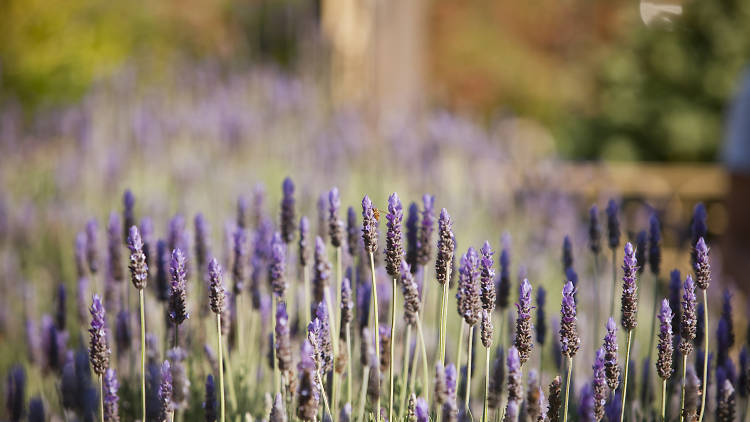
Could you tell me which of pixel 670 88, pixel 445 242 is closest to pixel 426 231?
pixel 445 242

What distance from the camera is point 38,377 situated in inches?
67.3

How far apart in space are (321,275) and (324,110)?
376 cm

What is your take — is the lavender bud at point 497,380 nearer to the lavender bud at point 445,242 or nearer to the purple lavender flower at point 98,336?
the lavender bud at point 445,242

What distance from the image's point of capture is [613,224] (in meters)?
1.48

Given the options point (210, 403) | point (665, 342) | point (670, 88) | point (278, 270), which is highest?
point (670, 88)

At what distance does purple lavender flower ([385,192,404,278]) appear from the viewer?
1.09m

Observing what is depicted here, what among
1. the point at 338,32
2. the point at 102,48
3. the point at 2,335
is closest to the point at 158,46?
the point at 102,48

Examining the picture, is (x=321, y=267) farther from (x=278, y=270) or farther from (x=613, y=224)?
(x=613, y=224)

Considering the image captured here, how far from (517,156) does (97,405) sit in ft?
10.8

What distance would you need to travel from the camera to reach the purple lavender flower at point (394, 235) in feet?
3.57

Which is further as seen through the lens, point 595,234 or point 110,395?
point 595,234

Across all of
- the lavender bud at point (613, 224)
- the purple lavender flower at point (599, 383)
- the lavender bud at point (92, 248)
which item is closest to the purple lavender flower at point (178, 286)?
the lavender bud at point (92, 248)

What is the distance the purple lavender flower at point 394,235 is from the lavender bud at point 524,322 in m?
0.20

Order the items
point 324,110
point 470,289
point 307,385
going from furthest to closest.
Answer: point 324,110 < point 470,289 < point 307,385
